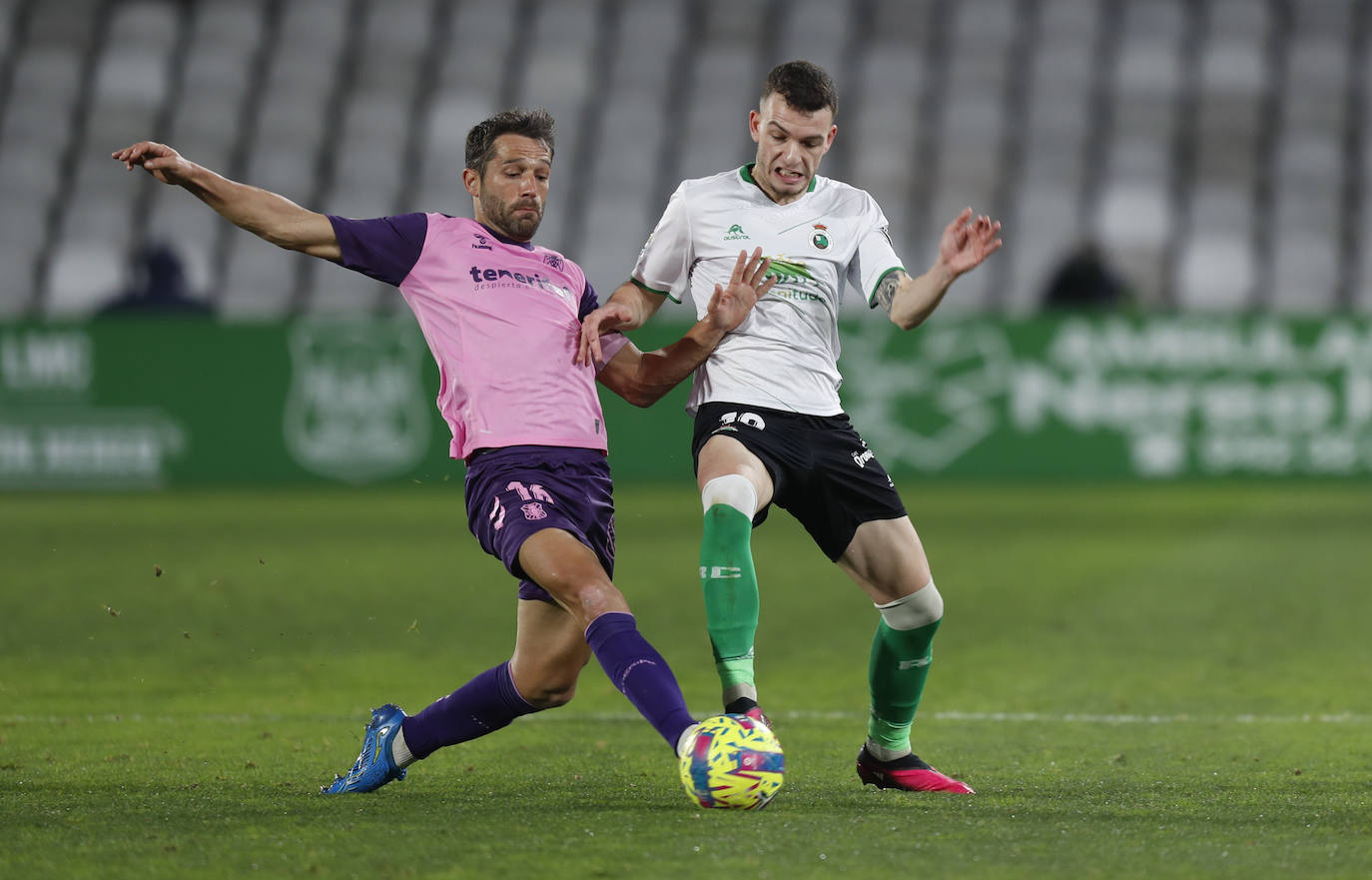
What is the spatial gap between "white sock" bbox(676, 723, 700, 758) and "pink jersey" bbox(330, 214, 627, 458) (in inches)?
39.0

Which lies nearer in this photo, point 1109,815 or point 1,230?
point 1109,815

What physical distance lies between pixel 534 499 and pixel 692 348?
740 millimetres

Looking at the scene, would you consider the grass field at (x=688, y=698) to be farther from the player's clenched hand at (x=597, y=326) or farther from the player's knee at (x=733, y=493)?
the player's clenched hand at (x=597, y=326)

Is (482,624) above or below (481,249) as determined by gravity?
below

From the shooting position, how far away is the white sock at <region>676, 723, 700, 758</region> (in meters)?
4.00

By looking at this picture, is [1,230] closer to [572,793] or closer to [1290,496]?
[1290,496]

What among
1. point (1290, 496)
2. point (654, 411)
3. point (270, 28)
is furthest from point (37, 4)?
point (1290, 496)

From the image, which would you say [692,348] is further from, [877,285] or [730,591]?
[730,591]

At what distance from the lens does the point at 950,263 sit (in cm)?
470

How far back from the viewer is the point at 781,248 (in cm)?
515

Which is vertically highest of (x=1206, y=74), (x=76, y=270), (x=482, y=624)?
(x=1206, y=74)

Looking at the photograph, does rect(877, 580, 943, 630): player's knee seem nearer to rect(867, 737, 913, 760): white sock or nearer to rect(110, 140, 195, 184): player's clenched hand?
rect(867, 737, 913, 760): white sock

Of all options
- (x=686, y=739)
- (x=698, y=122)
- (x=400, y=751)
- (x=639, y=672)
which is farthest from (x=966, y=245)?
(x=698, y=122)

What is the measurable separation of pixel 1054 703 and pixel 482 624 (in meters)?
3.28
